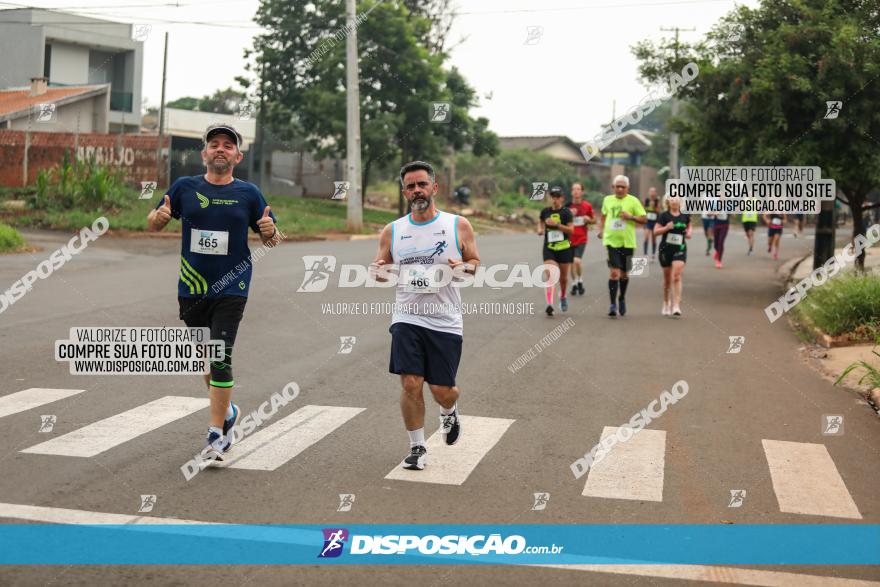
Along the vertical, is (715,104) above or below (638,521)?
above

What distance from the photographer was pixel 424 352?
7.39 m

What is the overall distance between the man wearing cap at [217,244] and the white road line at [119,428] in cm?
93

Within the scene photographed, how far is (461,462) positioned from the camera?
7598 mm

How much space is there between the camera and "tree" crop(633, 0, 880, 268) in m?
17.6

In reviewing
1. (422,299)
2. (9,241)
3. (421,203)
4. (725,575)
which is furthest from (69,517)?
(9,241)

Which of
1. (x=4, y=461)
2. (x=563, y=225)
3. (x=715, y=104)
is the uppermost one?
(x=715, y=104)

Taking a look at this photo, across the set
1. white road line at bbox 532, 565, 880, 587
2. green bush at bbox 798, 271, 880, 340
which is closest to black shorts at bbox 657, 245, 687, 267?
green bush at bbox 798, 271, 880, 340

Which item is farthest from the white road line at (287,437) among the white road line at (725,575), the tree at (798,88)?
the tree at (798,88)

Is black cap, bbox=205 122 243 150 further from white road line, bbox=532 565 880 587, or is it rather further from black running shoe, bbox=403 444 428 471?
white road line, bbox=532 565 880 587

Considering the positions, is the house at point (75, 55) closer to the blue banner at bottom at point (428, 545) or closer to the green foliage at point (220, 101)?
the green foliage at point (220, 101)

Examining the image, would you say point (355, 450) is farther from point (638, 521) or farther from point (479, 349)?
point (479, 349)

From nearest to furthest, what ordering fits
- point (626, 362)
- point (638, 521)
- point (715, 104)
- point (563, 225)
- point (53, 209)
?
point (638, 521) < point (626, 362) < point (563, 225) < point (715, 104) < point (53, 209)

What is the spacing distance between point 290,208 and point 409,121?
5918 millimetres

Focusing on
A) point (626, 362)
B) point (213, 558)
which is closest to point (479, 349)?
point (626, 362)
